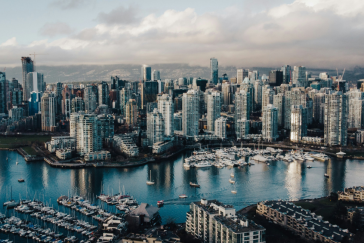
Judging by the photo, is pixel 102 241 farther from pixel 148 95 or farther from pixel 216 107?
pixel 148 95

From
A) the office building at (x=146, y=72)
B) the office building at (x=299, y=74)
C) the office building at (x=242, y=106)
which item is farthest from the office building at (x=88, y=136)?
the office building at (x=146, y=72)

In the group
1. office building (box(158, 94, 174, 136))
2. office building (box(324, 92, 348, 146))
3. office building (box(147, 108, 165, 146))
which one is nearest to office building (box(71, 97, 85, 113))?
office building (box(158, 94, 174, 136))

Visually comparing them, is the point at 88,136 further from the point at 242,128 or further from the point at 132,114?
the point at 242,128

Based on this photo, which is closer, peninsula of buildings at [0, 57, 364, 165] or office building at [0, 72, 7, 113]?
peninsula of buildings at [0, 57, 364, 165]

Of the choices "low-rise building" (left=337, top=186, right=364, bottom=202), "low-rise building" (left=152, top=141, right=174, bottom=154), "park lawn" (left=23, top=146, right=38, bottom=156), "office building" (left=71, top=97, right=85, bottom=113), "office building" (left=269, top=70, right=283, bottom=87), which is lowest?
"low-rise building" (left=337, top=186, right=364, bottom=202)

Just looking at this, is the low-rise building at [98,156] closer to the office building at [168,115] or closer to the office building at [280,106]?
the office building at [168,115]

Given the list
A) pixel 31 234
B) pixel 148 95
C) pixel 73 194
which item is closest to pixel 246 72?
pixel 148 95

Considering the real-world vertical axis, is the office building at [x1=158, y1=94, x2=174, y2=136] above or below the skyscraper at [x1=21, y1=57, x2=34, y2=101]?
below

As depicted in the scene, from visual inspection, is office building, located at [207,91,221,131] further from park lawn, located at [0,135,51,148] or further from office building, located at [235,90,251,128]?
park lawn, located at [0,135,51,148]
